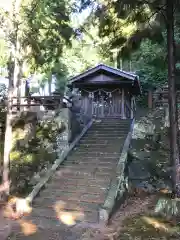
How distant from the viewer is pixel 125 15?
9.57 m

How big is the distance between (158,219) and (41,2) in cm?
857

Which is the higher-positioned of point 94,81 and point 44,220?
point 94,81

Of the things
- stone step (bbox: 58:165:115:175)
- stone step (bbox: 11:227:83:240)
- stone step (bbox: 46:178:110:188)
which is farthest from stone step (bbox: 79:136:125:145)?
stone step (bbox: 11:227:83:240)

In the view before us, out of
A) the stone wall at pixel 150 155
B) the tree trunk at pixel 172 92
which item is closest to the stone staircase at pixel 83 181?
the stone wall at pixel 150 155

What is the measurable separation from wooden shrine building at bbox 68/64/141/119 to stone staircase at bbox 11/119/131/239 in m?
4.64

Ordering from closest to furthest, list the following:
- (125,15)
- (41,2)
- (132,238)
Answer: (132,238)
(125,15)
(41,2)

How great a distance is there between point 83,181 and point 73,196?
37.1 inches

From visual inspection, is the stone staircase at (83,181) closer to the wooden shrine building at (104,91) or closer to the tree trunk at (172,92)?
the tree trunk at (172,92)

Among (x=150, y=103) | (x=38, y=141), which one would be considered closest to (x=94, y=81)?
(x=150, y=103)

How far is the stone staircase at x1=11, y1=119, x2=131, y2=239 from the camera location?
919 cm

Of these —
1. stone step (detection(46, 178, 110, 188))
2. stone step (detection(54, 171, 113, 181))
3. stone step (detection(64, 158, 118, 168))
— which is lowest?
stone step (detection(46, 178, 110, 188))

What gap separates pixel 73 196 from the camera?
401 inches

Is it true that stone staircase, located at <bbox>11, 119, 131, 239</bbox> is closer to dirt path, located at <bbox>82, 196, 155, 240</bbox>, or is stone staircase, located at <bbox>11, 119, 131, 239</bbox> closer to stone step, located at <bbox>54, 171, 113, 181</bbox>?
stone step, located at <bbox>54, 171, 113, 181</bbox>

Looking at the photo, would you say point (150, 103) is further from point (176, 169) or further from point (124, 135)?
point (176, 169)
